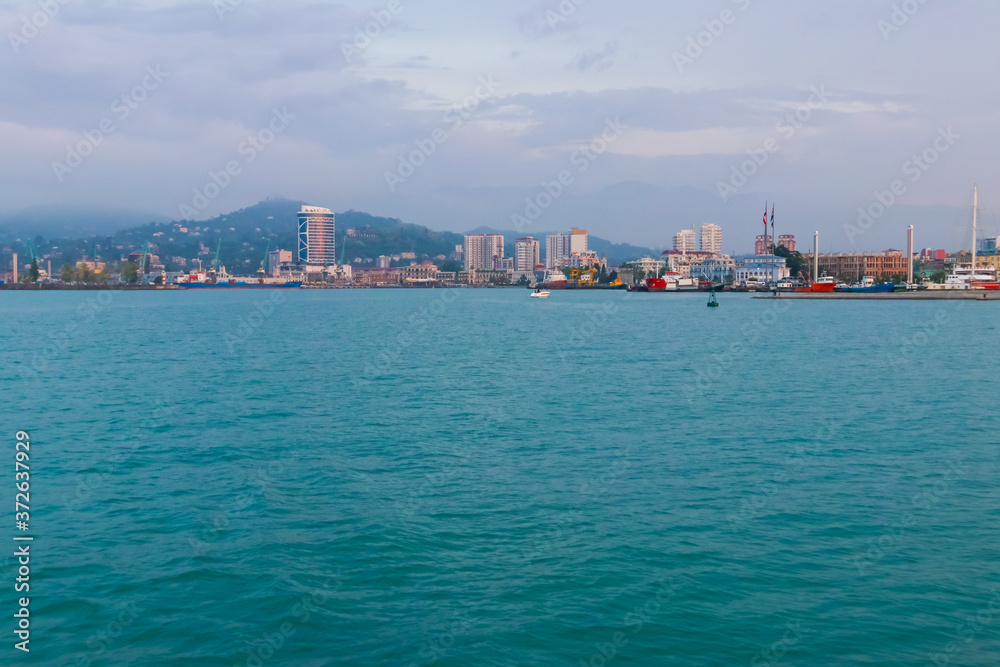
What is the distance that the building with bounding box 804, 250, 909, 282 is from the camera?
132750 mm

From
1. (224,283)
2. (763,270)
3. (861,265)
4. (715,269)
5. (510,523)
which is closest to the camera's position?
(510,523)

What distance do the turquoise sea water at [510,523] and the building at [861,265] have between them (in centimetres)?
12570

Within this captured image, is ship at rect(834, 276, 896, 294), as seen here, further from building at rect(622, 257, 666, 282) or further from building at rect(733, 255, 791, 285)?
building at rect(622, 257, 666, 282)

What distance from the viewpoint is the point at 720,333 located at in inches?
1485

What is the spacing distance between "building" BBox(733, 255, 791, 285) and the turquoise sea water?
101 metres

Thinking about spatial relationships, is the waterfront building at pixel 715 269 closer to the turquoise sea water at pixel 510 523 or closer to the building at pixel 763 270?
the building at pixel 763 270

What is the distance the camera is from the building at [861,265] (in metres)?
133

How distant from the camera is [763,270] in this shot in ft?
402

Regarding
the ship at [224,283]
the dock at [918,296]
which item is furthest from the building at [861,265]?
the ship at [224,283]

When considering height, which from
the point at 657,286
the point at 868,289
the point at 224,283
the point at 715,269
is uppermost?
the point at 715,269

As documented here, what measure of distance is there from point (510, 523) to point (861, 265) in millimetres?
141681

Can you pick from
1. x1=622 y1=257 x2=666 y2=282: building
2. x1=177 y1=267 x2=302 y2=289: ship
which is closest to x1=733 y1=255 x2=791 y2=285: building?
x1=622 y1=257 x2=666 y2=282: building

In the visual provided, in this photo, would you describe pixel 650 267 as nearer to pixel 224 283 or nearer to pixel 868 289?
pixel 868 289

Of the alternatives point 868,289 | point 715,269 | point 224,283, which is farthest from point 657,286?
point 224,283
